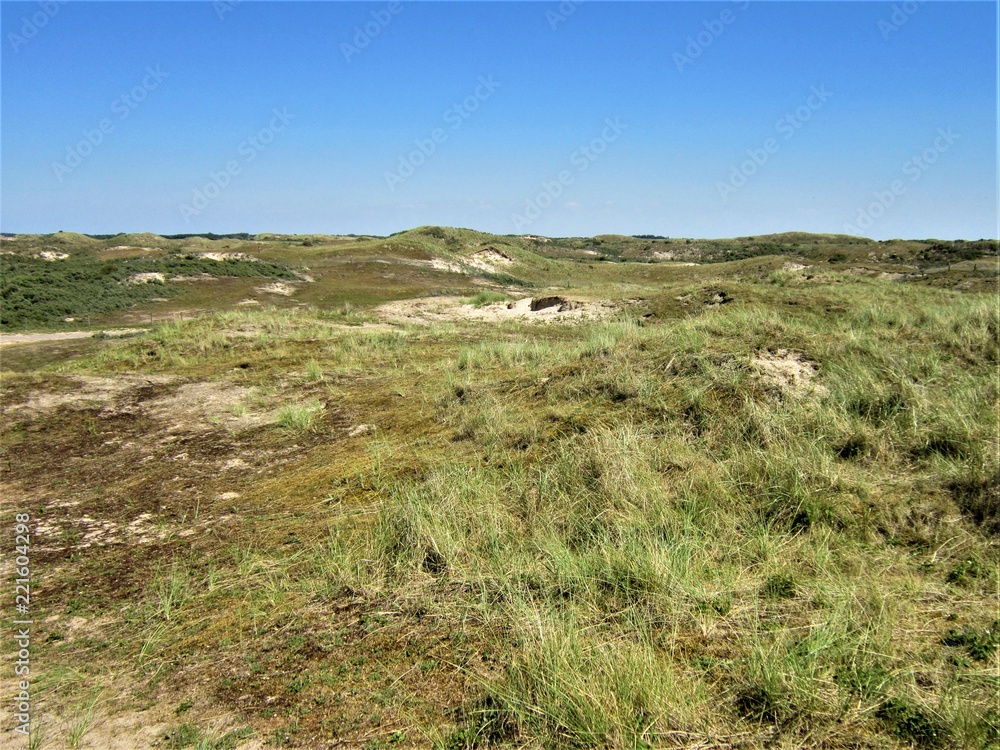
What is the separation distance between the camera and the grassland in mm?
2602

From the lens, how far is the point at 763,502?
4316 millimetres

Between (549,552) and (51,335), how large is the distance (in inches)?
896

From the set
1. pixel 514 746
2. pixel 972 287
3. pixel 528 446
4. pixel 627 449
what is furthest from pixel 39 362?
pixel 972 287

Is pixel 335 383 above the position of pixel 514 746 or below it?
above

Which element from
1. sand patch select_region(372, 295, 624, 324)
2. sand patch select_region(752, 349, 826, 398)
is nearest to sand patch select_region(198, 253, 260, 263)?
sand patch select_region(372, 295, 624, 324)

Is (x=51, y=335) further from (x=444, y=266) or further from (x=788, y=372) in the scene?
(x=444, y=266)

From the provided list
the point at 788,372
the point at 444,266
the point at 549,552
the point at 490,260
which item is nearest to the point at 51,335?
the point at 549,552

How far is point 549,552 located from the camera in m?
3.72

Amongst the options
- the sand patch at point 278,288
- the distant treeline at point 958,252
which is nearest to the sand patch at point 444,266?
the sand patch at point 278,288

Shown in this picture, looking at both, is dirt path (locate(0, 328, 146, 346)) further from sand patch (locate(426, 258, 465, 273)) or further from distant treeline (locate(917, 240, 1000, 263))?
distant treeline (locate(917, 240, 1000, 263))

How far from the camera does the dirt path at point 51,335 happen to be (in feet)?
61.0

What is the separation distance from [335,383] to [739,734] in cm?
846

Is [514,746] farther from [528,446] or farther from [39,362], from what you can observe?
[39,362]

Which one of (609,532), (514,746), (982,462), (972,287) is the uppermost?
(972,287)
